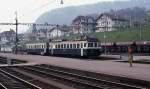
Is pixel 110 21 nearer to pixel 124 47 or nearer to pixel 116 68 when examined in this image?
pixel 124 47

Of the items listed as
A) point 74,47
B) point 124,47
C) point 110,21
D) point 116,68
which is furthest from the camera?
point 110,21

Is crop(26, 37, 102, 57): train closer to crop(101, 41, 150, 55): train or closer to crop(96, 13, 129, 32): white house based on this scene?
crop(101, 41, 150, 55): train

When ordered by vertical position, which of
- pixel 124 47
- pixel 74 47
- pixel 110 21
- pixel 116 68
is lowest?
pixel 116 68

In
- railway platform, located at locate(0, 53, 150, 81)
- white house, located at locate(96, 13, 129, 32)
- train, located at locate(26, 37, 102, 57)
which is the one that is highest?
white house, located at locate(96, 13, 129, 32)

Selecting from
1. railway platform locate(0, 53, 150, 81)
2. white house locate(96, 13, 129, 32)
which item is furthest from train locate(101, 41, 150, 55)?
white house locate(96, 13, 129, 32)

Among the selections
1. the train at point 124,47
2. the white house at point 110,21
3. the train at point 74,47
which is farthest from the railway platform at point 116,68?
the white house at point 110,21

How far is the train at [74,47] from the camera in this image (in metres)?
49.9

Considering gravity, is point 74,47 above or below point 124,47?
below

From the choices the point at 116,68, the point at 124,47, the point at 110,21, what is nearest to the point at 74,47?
the point at 124,47

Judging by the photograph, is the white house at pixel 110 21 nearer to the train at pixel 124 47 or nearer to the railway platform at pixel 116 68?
the train at pixel 124 47

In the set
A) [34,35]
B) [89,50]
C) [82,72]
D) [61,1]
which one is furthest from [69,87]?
[34,35]

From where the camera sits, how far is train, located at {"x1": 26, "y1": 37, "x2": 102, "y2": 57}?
164 ft

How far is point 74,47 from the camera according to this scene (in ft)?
171

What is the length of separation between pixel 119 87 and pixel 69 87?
2.38 meters
